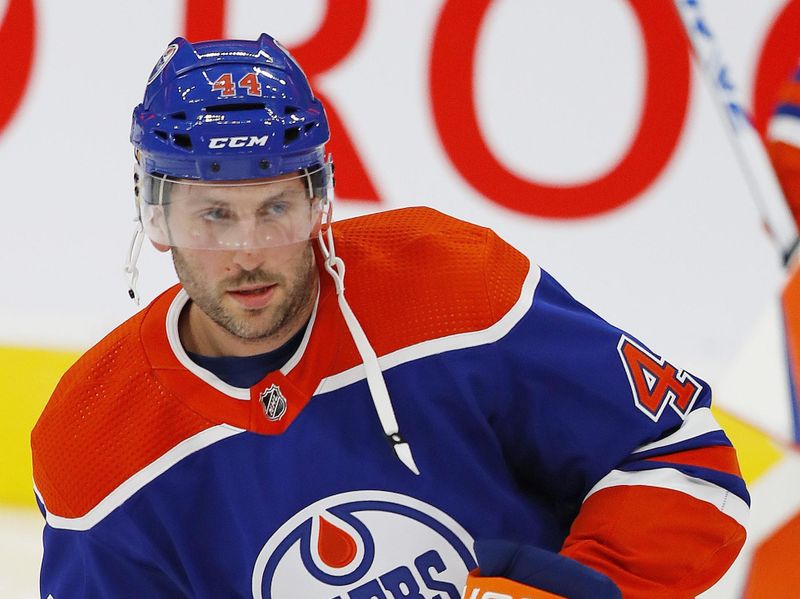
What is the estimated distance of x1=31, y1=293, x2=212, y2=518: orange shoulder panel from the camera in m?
1.68

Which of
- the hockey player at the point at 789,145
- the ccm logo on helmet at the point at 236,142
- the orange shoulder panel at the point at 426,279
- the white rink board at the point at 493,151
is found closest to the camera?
the ccm logo on helmet at the point at 236,142

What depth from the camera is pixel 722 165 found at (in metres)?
2.88

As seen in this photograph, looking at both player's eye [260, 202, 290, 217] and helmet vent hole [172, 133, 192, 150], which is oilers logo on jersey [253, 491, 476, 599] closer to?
player's eye [260, 202, 290, 217]

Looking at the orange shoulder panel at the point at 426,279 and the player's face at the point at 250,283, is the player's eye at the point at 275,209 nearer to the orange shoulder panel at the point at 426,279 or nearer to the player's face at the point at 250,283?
the player's face at the point at 250,283

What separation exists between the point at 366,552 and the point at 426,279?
347 millimetres

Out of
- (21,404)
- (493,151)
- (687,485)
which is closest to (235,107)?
(687,485)

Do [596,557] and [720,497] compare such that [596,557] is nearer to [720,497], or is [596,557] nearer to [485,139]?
[720,497]

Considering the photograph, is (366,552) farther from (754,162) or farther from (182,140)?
(754,162)

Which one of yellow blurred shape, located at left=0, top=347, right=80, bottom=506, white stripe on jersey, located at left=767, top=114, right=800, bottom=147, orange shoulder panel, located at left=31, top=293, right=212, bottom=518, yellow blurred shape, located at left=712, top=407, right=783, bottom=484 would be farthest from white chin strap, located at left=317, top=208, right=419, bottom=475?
yellow blurred shape, located at left=0, top=347, right=80, bottom=506

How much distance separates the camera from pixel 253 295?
1.60m

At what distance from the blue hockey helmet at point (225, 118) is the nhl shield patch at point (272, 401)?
26 centimetres

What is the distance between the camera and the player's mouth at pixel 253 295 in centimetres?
159

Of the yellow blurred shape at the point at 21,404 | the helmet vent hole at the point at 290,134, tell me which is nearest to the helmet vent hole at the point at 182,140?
the helmet vent hole at the point at 290,134

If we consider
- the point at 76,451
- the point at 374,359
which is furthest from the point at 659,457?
the point at 76,451
